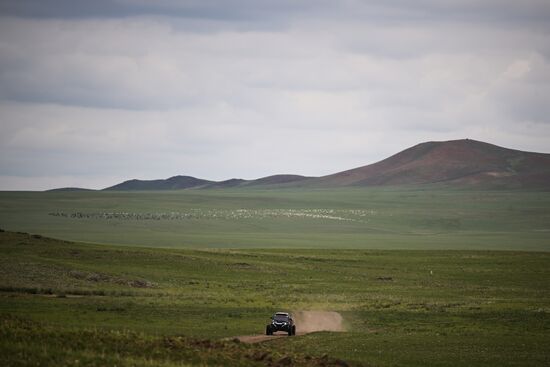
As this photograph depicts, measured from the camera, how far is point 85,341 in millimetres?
25484

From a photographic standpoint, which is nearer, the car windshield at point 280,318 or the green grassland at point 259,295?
the green grassland at point 259,295

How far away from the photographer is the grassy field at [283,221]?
116 metres

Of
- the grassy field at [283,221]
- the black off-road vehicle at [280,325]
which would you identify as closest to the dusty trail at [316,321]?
the black off-road vehicle at [280,325]

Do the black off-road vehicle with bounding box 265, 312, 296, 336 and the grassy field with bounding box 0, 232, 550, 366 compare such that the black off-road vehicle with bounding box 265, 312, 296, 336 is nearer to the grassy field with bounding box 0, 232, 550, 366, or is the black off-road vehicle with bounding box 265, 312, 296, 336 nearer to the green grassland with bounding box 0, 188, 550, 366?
the grassy field with bounding box 0, 232, 550, 366

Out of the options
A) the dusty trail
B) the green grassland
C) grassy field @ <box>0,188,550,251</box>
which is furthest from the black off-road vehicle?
grassy field @ <box>0,188,550,251</box>

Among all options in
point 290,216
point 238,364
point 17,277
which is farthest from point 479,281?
point 290,216

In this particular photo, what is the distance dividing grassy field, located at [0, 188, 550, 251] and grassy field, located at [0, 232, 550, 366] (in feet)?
78.6

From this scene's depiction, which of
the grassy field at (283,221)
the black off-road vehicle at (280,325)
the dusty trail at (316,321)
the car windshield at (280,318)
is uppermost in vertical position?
the grassy field at (283,221)

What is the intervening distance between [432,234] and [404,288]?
78.1 meters

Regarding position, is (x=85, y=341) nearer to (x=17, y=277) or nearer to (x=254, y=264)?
(x=17, y=277)

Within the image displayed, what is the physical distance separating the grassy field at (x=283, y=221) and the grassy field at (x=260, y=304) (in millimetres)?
23962

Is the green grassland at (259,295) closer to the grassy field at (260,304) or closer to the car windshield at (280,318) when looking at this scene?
the grassy field at (260,304)

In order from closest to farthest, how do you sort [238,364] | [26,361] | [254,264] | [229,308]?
[26,361] < [238,364] < [229,308] < [254,264]

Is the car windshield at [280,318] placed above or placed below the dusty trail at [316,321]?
above
